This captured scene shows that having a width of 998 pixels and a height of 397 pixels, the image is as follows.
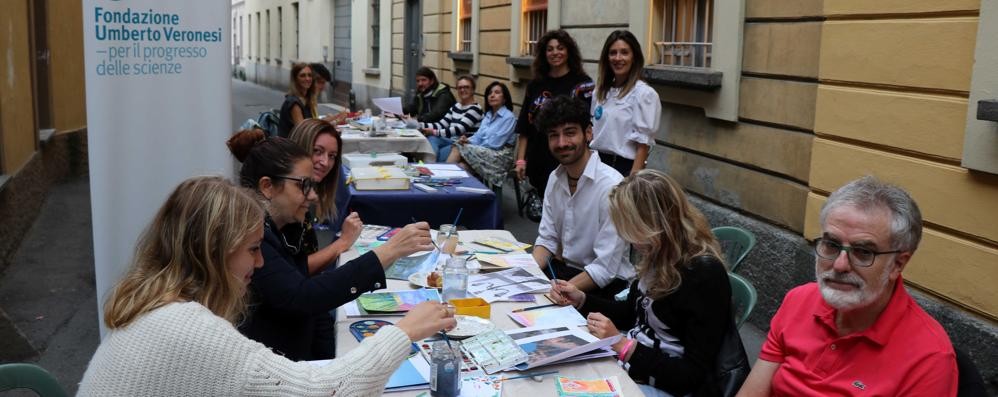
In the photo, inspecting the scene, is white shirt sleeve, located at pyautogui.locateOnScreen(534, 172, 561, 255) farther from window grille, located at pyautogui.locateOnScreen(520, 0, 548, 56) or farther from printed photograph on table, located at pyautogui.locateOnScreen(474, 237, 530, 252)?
window grille, located at pyautogui.locateOnScreen(520, 0, 548, 56)

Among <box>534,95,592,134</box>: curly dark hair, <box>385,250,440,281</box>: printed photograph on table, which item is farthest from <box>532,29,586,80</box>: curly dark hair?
<box>385,250,440,281</box>: printed photograph on table

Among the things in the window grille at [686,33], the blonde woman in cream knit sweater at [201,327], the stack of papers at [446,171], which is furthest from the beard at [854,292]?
the window grille at [686,33]

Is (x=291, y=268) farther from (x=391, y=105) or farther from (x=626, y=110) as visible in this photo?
(x=391, y=105)

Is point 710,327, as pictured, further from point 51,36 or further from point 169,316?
point 51,36

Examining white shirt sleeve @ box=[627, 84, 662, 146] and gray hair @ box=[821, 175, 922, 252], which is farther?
white shirt sleeve @ box=[627, 84, 662, 146]

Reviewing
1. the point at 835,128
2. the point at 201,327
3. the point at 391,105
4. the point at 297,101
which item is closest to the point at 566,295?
the point at 201,327

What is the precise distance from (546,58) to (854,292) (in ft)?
15.3

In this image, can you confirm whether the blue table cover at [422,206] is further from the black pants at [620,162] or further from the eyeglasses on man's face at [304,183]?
the eyeglasses on man's face at [304,183]

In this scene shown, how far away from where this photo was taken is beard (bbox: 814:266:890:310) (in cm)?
221

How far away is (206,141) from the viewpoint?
380cm

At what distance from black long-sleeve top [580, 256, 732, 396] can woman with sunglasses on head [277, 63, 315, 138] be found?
5.33 meters

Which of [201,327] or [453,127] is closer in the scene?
[201,327]

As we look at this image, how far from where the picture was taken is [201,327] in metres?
1.79

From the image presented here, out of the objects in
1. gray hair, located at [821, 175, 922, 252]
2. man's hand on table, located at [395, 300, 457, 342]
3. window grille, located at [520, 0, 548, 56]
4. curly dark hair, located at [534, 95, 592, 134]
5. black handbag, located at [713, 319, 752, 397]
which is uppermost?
window grille, located at [520, 0, 548, 56]
